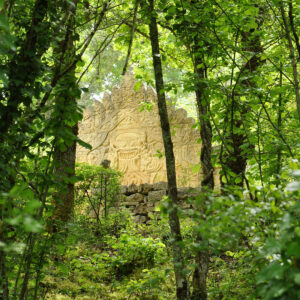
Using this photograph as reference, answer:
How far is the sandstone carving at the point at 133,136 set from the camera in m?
10.0

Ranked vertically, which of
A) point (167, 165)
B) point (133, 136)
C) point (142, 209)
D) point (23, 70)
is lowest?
point (167, 165)

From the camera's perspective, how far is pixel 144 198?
8.34 meters

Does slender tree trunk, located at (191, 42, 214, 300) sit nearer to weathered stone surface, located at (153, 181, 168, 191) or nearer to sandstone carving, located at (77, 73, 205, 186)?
weathered stone surface, located at (153, 181, 168, 191)

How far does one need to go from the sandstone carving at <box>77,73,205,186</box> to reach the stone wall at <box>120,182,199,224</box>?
134cm

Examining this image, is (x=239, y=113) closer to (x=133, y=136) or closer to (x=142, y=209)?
(x=142, y=209)

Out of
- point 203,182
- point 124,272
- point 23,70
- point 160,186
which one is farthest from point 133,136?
point 23,70

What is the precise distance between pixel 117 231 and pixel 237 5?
15.4 feet

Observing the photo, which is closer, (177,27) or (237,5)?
(177,27)

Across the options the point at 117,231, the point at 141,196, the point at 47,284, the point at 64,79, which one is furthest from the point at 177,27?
the point at 141,196

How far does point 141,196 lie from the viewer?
8.34 metres

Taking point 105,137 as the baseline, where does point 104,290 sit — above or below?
below

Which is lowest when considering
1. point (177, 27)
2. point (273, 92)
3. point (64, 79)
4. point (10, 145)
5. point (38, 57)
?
point (10, 145)

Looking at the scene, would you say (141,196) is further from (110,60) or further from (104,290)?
(110,60)

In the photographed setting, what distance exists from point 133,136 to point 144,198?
9.50ft
